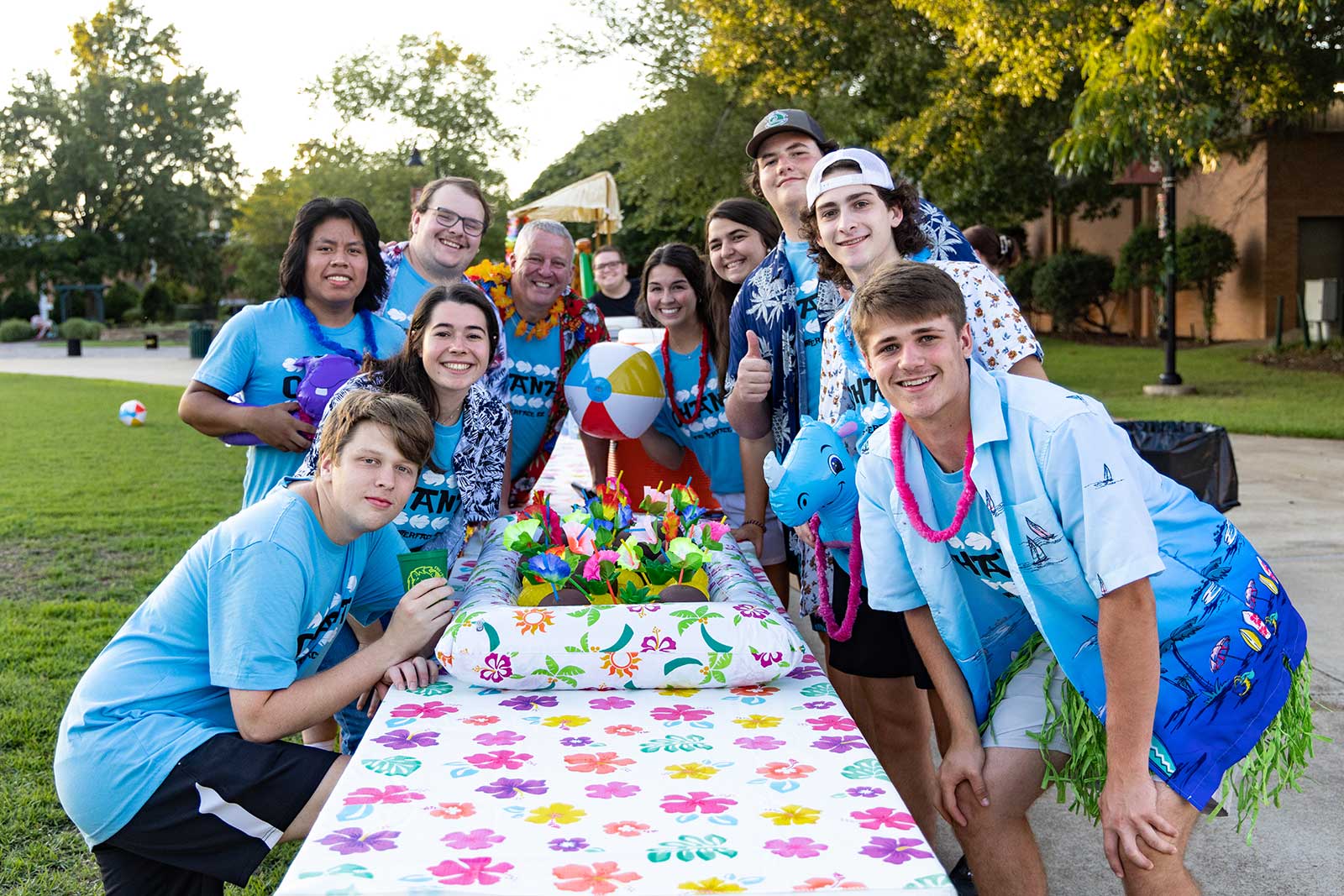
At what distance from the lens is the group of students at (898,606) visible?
2.24 meters

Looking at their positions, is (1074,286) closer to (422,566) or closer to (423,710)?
(422,566)

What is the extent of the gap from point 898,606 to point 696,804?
838mm

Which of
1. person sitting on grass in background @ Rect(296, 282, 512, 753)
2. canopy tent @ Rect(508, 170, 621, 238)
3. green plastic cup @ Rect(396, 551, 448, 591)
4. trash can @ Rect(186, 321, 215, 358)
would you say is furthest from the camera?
trash can @ Rect(186, 321, 215, 358)

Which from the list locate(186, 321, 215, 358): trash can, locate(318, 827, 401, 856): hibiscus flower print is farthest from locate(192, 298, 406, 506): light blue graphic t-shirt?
locate(186, 321, 215, 358): trash can

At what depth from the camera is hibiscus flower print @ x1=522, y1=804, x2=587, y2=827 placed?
1933 mm

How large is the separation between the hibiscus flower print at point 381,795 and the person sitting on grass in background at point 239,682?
1.54ft

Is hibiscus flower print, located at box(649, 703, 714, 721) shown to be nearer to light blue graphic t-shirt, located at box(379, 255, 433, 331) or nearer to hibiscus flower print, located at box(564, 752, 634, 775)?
hibiscus flower print, located at box(564, 752, 634, 775)

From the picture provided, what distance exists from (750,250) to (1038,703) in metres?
2.23

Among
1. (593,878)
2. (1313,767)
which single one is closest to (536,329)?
(593,878)

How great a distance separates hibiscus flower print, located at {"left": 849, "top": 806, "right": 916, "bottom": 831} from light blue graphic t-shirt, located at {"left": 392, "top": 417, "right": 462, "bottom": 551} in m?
1.80

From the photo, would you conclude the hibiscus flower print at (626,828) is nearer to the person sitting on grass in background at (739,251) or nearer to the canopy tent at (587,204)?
the person sitting on grass in background at (739,251)

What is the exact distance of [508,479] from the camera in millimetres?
4719

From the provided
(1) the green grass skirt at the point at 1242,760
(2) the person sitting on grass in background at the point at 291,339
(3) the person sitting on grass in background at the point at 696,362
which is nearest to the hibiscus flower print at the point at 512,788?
(1) the green grass skirt at the point at 1242,760

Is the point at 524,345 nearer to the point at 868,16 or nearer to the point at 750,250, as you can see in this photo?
the point at 750,250
